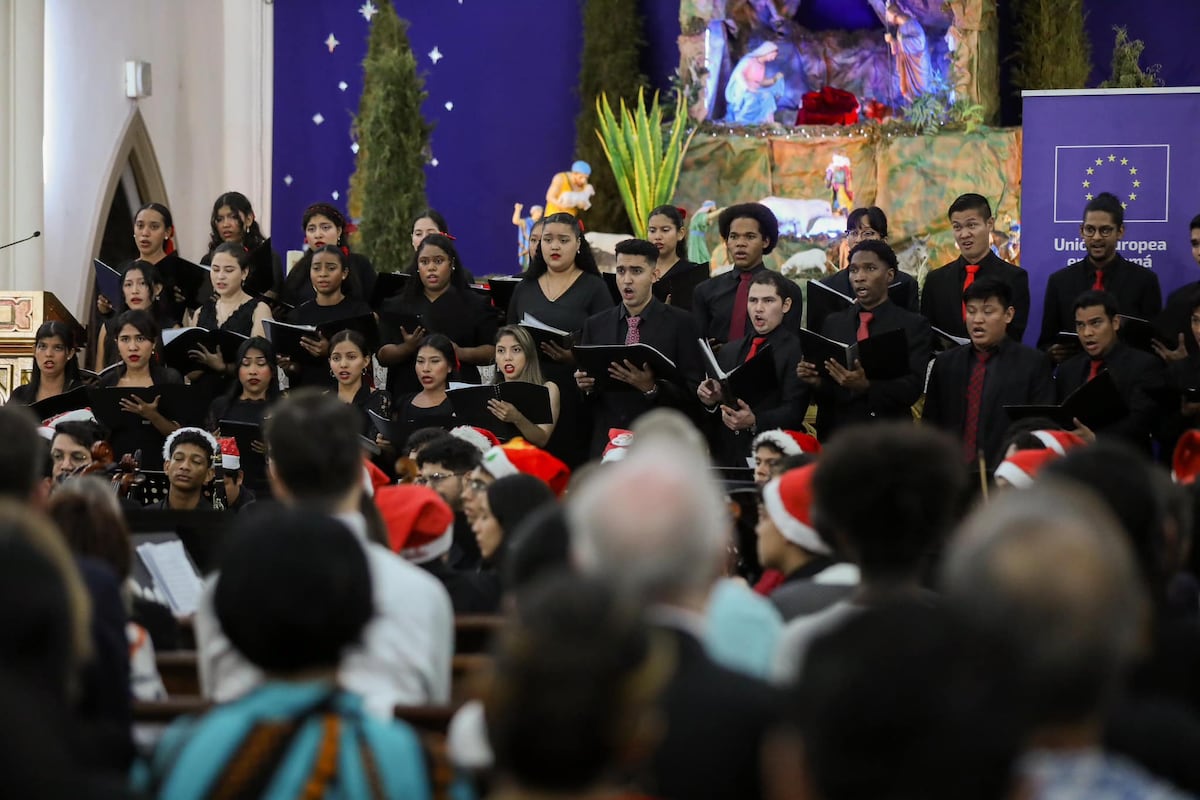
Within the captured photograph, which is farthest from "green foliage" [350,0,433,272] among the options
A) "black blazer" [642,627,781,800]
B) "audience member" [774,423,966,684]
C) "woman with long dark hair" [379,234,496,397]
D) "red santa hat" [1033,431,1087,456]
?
"black blazer" [642,627,781,800]

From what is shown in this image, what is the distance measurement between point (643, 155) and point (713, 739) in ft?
35.4

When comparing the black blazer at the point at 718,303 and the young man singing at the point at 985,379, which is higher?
the black blazer at the point at 718,303

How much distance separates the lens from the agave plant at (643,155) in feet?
40.9

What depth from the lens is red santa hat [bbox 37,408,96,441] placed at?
6441mm

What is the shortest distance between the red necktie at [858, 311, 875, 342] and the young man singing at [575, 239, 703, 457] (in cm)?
64

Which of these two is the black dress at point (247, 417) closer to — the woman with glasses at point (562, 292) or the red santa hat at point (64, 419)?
the red santa hat at point (64, 419)

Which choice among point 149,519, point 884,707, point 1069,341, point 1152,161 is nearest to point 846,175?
point 1152,161

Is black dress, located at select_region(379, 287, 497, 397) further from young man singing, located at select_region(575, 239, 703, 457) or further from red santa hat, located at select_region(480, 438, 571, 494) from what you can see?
red santa hat, located at select_region(480, 438, 571, 494)

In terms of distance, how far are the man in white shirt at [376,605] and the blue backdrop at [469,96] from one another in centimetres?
1112

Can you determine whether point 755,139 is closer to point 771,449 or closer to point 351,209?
point 351,209

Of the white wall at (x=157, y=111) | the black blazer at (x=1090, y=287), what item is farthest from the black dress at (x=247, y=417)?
the white wall at (x=157, y=111)

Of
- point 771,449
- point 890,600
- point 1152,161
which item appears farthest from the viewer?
point 1152,161

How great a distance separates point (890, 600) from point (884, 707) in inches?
9.7

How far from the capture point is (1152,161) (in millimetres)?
9297
